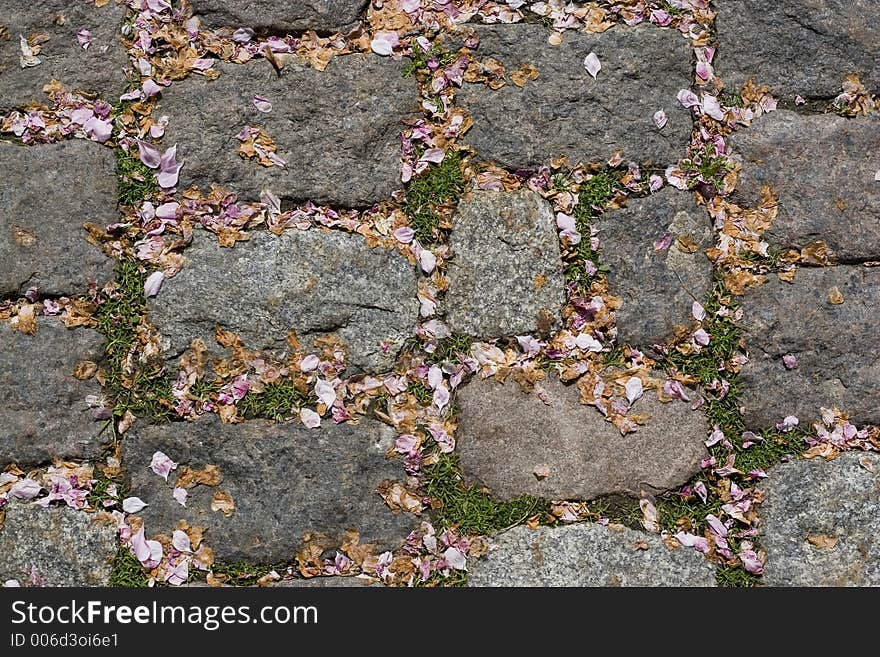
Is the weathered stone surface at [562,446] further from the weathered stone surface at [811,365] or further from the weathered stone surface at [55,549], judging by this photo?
the weathered stone surface at [55,549]

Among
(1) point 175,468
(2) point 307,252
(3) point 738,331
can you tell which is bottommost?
(1) point 175,468

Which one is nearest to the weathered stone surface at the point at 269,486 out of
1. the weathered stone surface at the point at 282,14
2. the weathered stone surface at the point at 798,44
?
the weathered stone surface at the point at 282,14

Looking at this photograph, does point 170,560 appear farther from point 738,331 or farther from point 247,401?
point 738,331

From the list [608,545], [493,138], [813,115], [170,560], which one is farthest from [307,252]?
[813,115]

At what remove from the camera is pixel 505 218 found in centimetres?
233

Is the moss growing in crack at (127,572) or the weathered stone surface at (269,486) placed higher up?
the weathered stone surface at (269,486)

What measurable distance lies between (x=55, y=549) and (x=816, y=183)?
235cm

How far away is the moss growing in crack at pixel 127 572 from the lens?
7.36ft

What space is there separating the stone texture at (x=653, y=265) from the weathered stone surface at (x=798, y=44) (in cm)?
45

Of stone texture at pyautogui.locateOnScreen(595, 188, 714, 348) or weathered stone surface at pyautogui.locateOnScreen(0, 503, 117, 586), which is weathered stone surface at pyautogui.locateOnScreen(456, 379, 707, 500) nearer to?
stone texture at pyautogui.locateOnScreen(595, 188, 714, 348)

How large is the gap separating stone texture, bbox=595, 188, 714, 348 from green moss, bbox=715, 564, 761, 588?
0.65 m

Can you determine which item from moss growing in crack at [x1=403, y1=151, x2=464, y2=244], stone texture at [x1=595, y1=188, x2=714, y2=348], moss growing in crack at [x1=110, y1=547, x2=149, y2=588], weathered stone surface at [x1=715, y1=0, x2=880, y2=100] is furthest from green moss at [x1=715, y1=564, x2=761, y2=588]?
moss growing in crack at [x1=110, y1=547, x2=149, y2=588]

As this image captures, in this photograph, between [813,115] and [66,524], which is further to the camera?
[813,115]

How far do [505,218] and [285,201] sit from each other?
24.3 inches
